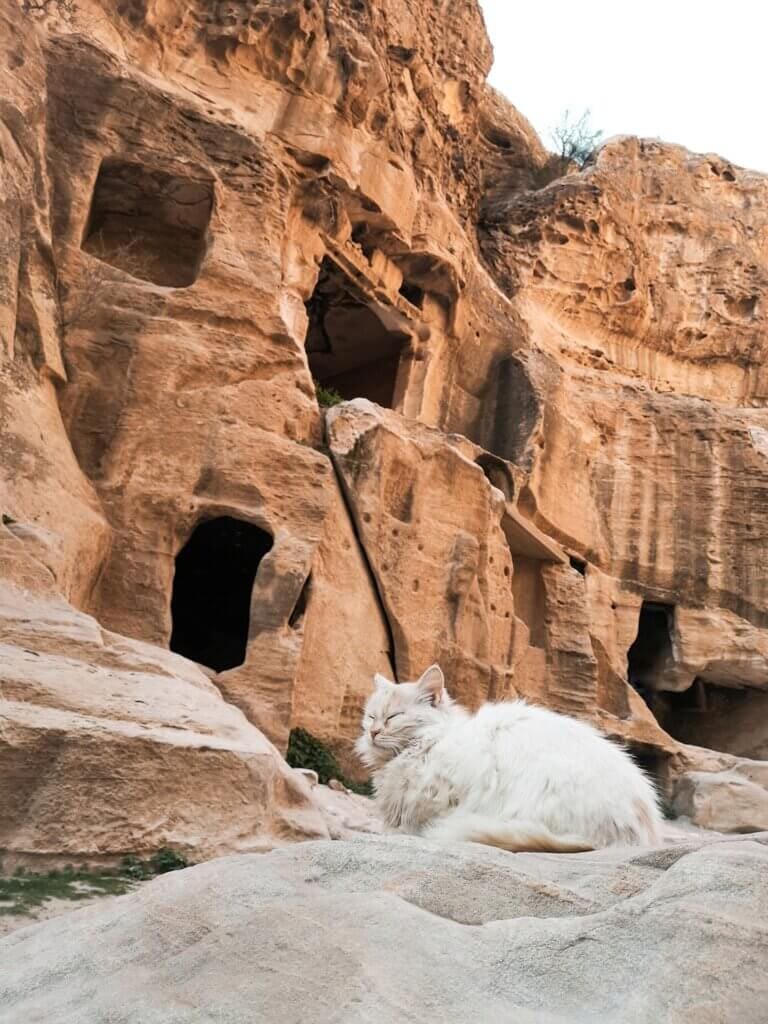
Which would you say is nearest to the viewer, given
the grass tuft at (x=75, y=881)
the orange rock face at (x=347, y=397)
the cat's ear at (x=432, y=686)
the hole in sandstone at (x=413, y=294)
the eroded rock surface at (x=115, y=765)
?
the grass tuft at (x=75, y=881)

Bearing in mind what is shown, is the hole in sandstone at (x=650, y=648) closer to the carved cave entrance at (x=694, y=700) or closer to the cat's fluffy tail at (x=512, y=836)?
the carved cave entrance at (x=694, y=700)

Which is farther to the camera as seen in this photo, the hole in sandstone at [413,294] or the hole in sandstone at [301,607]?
the hole in sandstone at [413,294]

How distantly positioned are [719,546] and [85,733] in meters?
15.0

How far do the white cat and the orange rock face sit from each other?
2.23 ft

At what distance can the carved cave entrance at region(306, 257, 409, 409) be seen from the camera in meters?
14.7

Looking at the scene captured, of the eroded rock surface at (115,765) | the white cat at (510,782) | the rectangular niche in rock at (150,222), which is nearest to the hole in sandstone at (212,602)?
the rectangular niche in rock at (150,222)

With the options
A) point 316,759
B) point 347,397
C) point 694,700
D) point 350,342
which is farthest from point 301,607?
point 694,700

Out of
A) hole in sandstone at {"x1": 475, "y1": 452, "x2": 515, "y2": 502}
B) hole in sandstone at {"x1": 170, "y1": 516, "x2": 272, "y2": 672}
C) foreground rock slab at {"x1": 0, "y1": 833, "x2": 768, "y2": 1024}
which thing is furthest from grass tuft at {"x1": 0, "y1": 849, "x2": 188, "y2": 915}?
hole in sandstone at {"x1": 475, "y1": 452, "x2": 515, "y2": 502}

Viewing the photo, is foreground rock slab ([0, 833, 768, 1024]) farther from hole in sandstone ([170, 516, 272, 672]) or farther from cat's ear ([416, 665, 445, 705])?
hole in sandstone ([170, 516, 272, 672])

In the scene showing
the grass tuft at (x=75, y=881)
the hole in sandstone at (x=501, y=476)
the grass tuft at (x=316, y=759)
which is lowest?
the grass tuft at (x=316, y=759)

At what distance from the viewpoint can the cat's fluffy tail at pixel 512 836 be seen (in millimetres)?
3361

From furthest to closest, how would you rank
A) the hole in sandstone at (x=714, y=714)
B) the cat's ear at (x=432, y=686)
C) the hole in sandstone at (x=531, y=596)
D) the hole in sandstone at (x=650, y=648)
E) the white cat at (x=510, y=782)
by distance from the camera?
the hole in sandstone at (x=714, y=714), the hole in sandstone at (x=650, y=648), the hole in sandstone at (x=531, y=596), the cat's ear at (x=432, y=686), the white cat at (x=510, y=782)

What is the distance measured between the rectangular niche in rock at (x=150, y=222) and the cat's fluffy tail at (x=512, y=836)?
8.55 meters

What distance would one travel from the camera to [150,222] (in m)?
11.7
